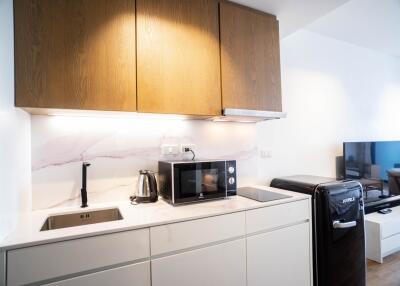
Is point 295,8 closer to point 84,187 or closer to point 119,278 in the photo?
point 84,187

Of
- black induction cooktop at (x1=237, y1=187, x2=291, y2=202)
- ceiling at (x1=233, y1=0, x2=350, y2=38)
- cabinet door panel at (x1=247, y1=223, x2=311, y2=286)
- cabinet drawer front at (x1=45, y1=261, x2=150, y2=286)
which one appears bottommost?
cabinet door panel at (x1=247, y1=223, x2=311, y2=286)

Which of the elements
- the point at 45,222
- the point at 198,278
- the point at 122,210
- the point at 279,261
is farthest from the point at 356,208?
the point at 45,222

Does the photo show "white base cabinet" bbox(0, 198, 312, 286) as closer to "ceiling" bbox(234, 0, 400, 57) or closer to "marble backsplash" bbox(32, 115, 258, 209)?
"marble backsplash" bbox(32, 115, 258, 209)

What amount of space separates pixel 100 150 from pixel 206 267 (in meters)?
1.04

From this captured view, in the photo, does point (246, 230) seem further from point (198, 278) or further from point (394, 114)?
point (394, 114)

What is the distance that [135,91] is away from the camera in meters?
1.41

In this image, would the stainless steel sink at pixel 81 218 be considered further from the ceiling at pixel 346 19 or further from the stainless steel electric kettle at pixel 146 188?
the ceiling at pixel 346 19

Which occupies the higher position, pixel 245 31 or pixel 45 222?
pixel 245 31

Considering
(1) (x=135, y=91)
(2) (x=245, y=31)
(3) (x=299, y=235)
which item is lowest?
(3) (x=299, y=235)

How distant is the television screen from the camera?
8.87 feet

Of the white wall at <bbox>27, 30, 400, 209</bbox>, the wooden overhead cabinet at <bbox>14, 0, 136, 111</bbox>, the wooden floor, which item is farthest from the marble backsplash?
the wooden floor

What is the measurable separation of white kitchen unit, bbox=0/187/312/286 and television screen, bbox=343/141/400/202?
137cm

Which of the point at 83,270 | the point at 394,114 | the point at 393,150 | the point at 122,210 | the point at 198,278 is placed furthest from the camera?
the point at 394,114

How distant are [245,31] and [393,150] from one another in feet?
9.24
